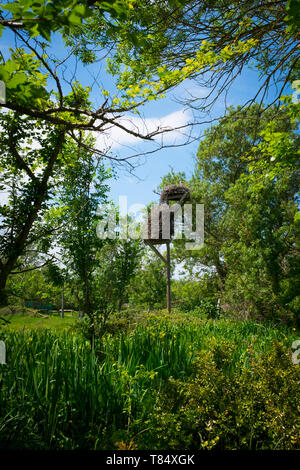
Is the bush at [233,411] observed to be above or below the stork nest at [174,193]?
below

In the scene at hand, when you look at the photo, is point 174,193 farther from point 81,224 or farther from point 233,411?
point 233,411

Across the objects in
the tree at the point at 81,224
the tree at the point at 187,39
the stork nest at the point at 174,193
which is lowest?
the tree at the point at 81,224

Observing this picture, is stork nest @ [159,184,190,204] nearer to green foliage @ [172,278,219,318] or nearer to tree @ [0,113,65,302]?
tree @ [0,113,65,302]

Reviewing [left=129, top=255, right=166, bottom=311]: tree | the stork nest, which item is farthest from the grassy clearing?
[left=129, top=255, right=166, bottom=311]: tree

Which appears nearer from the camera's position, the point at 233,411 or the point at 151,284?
the point at 233,411

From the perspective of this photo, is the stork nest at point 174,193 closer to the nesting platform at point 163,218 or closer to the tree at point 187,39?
the nesting platform at point 163,218

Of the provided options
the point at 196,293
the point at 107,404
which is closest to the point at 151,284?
the point at 196,293

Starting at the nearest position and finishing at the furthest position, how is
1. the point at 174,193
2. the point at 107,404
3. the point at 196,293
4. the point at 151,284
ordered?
the point at 107,404
the point at 174,193
the point at 196,293
the point at 151,284

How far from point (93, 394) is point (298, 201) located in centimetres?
782


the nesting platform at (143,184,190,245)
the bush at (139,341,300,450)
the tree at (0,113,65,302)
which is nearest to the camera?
the bush at (139,341,300,450)

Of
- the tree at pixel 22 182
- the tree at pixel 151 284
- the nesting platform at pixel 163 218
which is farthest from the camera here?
the tree at pixel 151 284

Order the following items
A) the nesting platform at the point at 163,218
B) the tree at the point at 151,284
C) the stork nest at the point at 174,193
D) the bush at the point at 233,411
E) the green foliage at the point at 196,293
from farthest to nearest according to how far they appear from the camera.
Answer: the tree at the point at 151,284 < the green foliage at the point at 196,293 < the stork nest at the point at 174,193 < the nesting platform at the point at 163,218 < the bush at the point at 233,411

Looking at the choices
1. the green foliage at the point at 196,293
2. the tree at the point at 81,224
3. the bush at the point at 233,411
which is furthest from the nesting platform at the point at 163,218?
the bush at the point at 233,411
